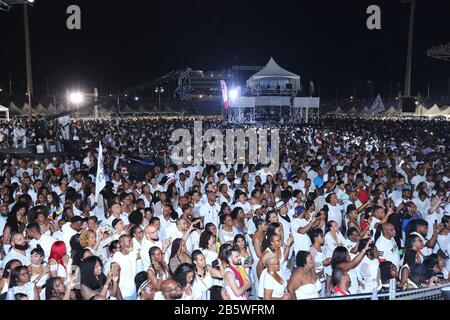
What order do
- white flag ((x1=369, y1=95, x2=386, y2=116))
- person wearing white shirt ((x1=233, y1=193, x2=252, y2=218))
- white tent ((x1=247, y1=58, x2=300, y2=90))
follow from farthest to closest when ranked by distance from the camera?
1. white tent ((x1=247, y1=58, x2=300, y2=90))
2. white flag ((x1=369, y1=95, x2=386, y2=116))
3. person wearing white shirt ((x1=233, y1=193, x2=252, y2=218))

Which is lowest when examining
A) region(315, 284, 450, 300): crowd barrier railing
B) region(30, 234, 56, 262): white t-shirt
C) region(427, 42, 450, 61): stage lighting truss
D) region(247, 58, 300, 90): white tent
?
region(30, 234, 56, 262): white t-shirt

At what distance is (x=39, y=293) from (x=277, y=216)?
3133 millimetres

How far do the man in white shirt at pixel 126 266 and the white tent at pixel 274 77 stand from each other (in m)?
32.4

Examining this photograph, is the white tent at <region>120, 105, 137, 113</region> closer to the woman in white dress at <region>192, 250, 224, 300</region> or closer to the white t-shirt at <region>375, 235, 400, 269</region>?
the white t-shirt at <region>375, 235, 400, 269</region>

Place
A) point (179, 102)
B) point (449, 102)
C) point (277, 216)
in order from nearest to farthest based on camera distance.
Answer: point (277, 216), point (449, 102), point (179, 102)

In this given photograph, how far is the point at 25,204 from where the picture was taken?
6.69 m

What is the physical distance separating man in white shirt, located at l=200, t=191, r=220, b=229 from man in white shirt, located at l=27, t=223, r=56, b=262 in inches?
94.2

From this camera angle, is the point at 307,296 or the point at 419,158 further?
the point at 419,158

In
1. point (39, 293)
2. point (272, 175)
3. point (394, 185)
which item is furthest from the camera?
point (272, 175)

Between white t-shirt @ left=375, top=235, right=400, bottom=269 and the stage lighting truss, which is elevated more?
the stage lighting truss

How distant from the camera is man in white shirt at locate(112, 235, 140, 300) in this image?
15.1 ft

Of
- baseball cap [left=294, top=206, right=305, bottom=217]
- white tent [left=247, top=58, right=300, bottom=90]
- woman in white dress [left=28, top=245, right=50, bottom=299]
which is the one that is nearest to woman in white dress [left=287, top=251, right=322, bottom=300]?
baseball cap [left=294, top=206, right=305, bottom=217]
